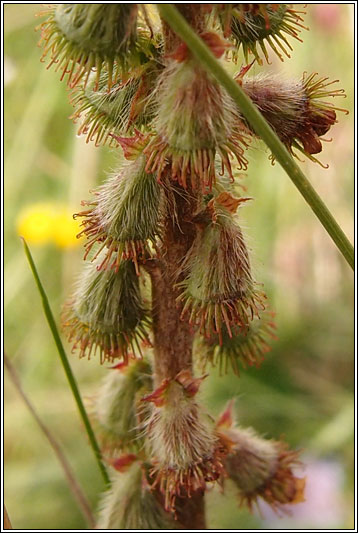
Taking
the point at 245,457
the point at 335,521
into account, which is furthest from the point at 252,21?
the point at 335,521

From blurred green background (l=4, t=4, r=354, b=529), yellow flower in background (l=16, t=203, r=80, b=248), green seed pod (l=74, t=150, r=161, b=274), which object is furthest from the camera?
yellow flower in background (l=16, t=203, r=80, b=248)

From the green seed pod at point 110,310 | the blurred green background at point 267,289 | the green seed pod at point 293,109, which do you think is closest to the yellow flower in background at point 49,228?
the blurred green background at point 267,289

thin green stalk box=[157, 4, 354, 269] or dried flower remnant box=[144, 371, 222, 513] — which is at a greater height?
thin green stalk box=[157, 4, 354, 269]

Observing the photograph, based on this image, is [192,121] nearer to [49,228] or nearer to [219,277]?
[219,277]

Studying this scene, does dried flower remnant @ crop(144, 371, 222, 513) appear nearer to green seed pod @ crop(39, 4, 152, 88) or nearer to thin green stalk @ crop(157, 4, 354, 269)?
thin green stalk @ crop(157, 4, 354, 269)

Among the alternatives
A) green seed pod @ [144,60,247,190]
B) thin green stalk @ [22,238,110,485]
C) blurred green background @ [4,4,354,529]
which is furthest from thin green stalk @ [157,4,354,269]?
blurred green background @ [4,4,354,529]

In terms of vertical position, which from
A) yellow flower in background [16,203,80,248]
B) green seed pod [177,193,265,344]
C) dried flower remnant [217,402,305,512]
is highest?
yellow flower in background [16,203,80,248]

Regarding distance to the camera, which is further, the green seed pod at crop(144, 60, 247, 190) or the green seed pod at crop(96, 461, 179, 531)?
the green seed pod at crop(96, 461, 179, 531)

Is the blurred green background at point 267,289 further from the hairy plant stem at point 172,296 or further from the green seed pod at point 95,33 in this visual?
the green seed pod at point 95,33
